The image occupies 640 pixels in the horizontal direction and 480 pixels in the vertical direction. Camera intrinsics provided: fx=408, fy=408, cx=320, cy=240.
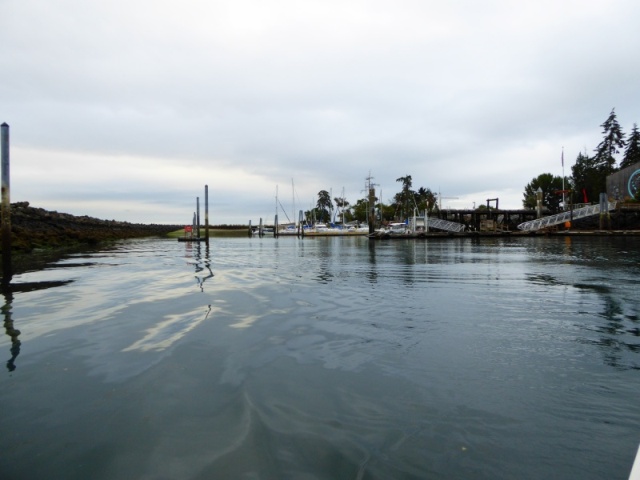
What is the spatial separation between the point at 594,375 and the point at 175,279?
15.2 m

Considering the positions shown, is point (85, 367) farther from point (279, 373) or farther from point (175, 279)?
point (175, 279)

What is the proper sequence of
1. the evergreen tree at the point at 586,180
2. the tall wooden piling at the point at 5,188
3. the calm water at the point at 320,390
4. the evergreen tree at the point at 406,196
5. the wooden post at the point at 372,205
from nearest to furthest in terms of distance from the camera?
1. the calm water at the point at 320,390
2. the tall wooden piling at the point at 5,188
3. the wooden post at the point at 372,205
4. the evergreen tree at the point at 586,180
5. the evergreen tree at the point at 406,196

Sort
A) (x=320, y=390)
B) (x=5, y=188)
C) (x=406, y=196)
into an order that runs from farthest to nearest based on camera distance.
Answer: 1. (x=406, y=196)
2. (x=5, y=188)
3. (x=320, y=390)

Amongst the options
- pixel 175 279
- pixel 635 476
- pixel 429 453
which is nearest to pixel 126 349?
pixel 429 453

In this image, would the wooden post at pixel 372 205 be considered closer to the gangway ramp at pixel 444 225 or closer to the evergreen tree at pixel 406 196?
the gangway ramp at pixel 444 225

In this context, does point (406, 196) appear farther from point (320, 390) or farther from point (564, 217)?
point (320, 390)

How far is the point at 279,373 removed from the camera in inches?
237

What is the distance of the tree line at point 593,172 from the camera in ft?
303

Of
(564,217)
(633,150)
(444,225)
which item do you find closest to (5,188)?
(444,225)

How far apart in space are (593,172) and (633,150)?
1184 cm

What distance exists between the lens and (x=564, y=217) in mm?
76875

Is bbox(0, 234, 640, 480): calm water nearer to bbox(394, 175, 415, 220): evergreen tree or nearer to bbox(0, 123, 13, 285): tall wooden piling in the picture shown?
bbox(0, 123, 13, 285): tall wooden piling

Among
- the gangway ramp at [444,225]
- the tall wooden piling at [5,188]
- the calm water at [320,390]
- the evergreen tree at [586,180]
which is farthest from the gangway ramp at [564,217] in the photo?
the tall wooden piling at [5,188]

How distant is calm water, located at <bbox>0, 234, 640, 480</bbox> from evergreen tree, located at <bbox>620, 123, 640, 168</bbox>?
101773mm
